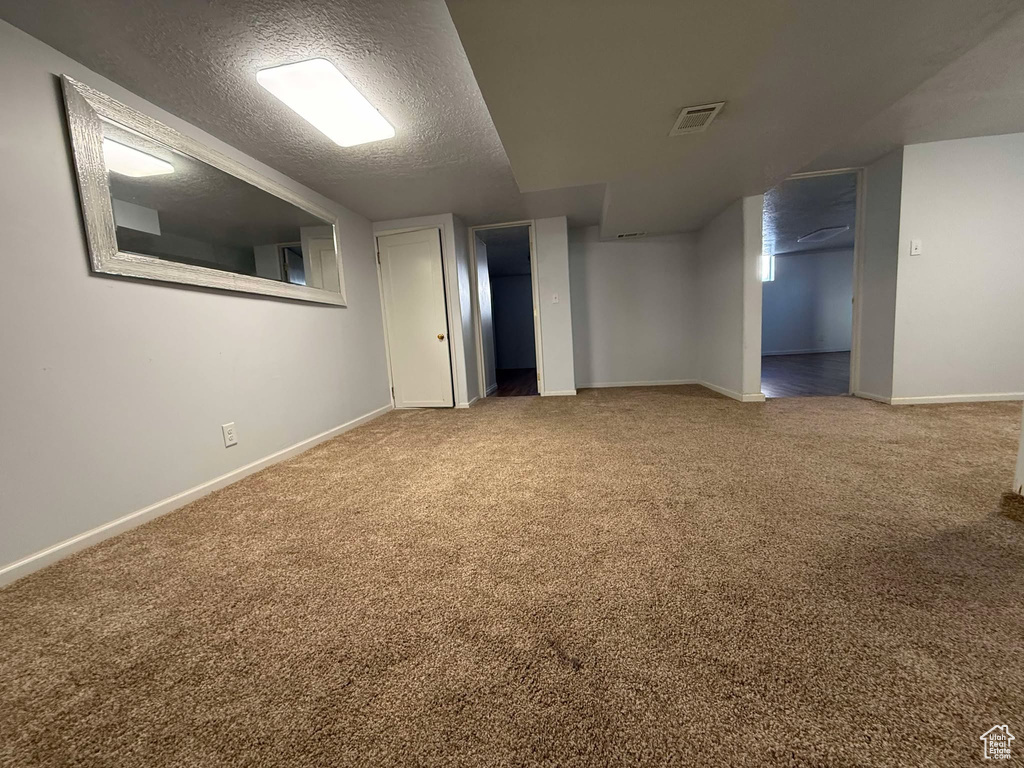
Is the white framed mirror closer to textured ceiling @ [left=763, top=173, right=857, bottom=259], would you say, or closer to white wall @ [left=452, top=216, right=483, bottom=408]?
white wall @ [left=452, top=216, right=483, bottom=408]

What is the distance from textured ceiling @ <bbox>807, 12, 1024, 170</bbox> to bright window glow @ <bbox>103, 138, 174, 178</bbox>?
4.25 metres

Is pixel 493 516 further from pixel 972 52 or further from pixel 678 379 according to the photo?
pixel 678 379

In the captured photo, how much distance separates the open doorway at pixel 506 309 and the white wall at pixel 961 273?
3447 mm

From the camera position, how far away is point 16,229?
139cm

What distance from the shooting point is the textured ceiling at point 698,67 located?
133 centimetres

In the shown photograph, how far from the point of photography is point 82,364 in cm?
155

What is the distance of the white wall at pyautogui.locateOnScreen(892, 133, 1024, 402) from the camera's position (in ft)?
9.77

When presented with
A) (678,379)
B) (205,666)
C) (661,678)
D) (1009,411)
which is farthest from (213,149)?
(1009,411)

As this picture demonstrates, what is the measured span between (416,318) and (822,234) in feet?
24.0

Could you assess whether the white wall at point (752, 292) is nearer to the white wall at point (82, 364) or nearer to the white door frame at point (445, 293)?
the white door frame at point (445, 293)

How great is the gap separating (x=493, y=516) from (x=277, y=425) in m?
1.89

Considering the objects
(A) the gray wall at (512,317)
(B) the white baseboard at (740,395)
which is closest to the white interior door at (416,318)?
(B) the white baseboard at (740,395)

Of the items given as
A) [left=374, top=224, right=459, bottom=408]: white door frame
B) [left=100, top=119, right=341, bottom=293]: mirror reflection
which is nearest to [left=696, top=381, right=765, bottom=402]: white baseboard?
[left=374, top=224, right=459, bottom=408]: white door frame

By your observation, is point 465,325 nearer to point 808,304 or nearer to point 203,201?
point 203,201
